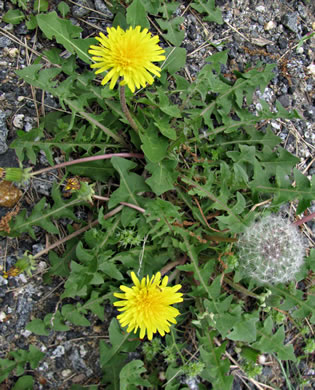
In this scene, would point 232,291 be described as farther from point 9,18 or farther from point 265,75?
point 9,18

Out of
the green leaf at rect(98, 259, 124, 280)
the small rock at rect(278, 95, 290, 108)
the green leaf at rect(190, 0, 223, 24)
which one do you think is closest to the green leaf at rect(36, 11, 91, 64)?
the green leaf at rect(190, 0, 223, 24)

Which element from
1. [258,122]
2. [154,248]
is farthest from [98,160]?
[258,122]

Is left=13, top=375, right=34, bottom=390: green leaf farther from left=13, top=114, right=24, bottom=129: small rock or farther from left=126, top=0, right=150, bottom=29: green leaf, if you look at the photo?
left=126, top=0, right=150, bottom=29: green leaf

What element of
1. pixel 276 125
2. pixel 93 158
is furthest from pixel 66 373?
pixel 276 125

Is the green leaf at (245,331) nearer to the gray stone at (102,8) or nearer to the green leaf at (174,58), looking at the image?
the green leaf at (174,58)

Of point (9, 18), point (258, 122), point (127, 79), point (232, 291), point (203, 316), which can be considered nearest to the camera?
point (127, 79)
